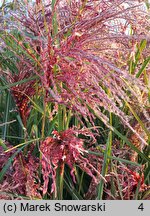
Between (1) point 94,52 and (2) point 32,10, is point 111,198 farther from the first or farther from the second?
(2) point 32,10

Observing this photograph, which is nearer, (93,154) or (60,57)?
(60,57)

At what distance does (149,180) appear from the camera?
1.02 m

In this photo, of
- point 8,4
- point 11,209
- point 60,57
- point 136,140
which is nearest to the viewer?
point 60,57

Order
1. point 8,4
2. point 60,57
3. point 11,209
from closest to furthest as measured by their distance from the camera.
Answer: point 60,57 → point 11,209 → point 8,4

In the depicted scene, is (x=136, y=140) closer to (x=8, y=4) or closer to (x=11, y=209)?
(x=11, y=209)

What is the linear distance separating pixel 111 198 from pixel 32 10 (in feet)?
1.78

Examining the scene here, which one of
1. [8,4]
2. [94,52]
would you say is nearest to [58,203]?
[94,52]

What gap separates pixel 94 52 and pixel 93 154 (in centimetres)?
32

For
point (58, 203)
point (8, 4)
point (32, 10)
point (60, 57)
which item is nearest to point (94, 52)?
point (60, 57)

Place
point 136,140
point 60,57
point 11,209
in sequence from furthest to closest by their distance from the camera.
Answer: point 136,140 → point 11,209 → point 60,57

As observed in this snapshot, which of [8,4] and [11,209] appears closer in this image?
[11,209]

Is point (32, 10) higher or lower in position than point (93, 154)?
higher

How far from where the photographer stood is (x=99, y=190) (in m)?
0.88

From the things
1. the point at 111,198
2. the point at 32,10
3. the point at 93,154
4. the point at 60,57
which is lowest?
the point at 111,198
